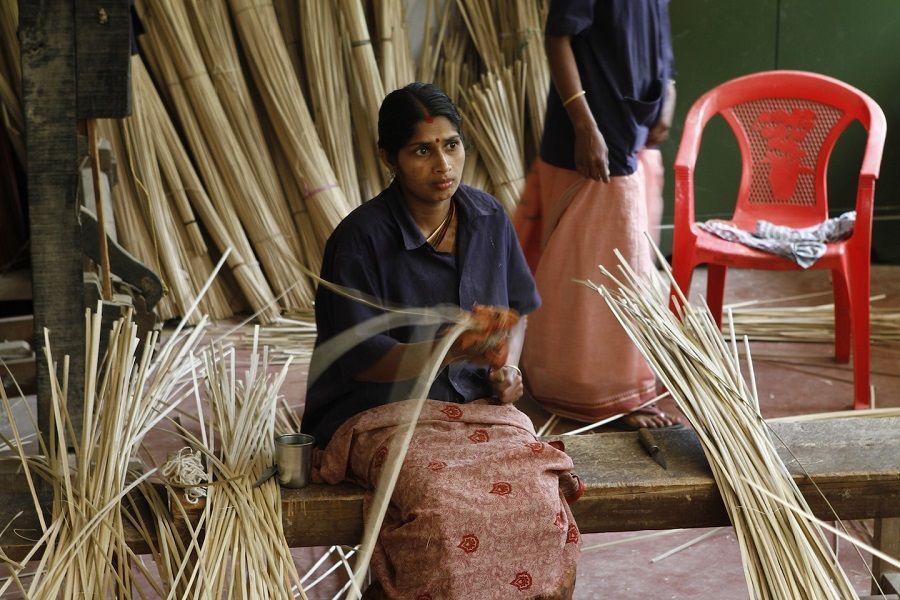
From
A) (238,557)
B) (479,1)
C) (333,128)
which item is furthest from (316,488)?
(479,1)

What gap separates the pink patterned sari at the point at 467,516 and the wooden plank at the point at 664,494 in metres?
0.07

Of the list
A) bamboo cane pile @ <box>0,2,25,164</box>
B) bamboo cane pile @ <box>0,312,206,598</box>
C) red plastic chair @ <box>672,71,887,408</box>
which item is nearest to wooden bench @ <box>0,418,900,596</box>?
bamboo cane pile @ <box>0,312,206,598</box>

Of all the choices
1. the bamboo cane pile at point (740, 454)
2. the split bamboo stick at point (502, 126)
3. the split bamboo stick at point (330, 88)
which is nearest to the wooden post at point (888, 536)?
the bamboo cane pile at point (740, 454)

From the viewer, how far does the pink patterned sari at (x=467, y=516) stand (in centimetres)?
174

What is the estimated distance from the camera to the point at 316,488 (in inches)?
75.6

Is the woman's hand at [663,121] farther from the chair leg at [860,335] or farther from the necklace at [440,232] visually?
the necklace at [440,232]

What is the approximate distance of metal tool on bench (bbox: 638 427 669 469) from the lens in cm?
202

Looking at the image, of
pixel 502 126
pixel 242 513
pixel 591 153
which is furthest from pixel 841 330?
pixel 242 513

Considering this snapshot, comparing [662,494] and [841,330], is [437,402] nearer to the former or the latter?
[662,494]

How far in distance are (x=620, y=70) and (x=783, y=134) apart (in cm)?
108

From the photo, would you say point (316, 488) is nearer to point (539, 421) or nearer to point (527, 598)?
point (527, 598)

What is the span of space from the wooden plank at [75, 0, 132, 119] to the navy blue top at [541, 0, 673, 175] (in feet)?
4.33

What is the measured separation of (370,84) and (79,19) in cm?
252

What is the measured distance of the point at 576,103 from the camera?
2879 mm
